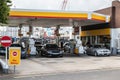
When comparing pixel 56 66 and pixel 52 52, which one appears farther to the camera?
pixel 52 52

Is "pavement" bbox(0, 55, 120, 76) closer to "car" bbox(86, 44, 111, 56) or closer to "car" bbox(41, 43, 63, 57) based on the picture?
"car" bbox(41, 43, 63, 57)

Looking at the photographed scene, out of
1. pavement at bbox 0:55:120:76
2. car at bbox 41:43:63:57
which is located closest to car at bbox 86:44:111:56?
car at bbox 41:43:63:57

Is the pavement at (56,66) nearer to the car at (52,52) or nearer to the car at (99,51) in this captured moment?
the car at (52,52)

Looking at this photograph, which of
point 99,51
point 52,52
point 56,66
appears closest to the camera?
point 56,66

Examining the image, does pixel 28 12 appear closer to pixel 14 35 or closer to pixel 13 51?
pixel 13 51

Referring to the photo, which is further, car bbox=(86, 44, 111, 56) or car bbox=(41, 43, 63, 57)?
car bbox=(86, 44, 111, 56)

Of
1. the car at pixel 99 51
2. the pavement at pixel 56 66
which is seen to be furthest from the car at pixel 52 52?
the pavement at pixel 56 66

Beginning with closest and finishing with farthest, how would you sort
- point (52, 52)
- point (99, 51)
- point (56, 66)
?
point (56, 66) < point (52, 52) < point (99, 51)

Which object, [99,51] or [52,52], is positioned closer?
[52,52]

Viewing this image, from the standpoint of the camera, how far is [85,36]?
5238cm

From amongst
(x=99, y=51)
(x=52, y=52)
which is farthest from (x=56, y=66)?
(x=99, y=51)

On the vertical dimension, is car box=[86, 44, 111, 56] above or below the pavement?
above

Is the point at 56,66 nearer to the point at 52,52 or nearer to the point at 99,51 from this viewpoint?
the point at 52,52

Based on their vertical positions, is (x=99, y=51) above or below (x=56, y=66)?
above
